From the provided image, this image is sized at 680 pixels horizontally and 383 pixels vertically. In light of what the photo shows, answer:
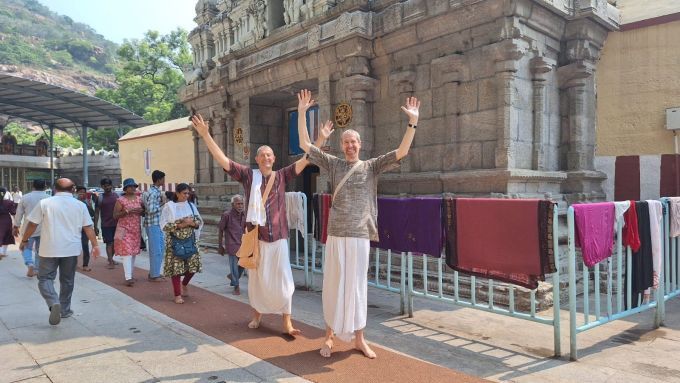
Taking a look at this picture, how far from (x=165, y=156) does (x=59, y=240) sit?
1364cm

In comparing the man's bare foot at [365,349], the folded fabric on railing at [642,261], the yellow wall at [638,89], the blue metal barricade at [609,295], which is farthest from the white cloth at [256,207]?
the yellow wall at [638,89]

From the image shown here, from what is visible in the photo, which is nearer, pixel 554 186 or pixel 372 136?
pixel 554 186

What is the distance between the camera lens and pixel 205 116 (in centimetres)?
1198

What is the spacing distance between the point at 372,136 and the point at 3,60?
301 feet

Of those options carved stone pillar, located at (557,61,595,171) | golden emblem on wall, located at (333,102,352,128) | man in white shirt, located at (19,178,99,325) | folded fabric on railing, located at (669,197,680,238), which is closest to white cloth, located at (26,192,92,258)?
man in white shirt, located at (19,178,99,325)

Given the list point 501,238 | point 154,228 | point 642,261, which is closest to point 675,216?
point 642,261

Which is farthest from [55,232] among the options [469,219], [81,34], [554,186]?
[81,34]

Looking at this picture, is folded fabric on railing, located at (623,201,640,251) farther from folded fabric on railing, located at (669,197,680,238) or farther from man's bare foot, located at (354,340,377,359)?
man's bare foot, located at (354,340,377,359)

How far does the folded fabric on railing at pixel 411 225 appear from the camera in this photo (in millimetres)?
4762

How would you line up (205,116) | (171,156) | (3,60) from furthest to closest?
(3,60) → (171,156) → (205,116)

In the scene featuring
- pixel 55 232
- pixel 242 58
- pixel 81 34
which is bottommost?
pixel 55 232

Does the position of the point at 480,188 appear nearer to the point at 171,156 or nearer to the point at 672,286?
the point at 672,286

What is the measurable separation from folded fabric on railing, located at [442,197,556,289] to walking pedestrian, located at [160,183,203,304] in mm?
3329

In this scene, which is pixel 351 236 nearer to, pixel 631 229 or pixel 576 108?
pixel 631 229
